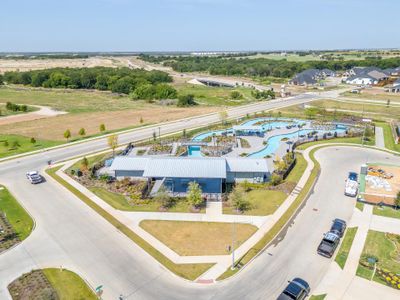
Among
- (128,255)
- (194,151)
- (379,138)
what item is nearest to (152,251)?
(128,255)

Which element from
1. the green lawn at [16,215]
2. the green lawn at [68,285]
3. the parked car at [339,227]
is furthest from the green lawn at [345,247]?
the green lawn at [16,215]

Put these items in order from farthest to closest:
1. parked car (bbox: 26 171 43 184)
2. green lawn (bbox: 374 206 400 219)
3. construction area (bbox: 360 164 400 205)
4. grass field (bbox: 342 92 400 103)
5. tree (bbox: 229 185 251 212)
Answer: grass field (bbox: 342 92 400 103) → parked car (bbox: 26 171 43 184) → construction area (bbox: 360 164 400 205) → tree (bbox: 229 185 251 212) → green lawn (bbox: 374 206 400 219)

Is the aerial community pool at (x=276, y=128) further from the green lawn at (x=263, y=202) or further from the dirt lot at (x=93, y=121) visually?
the dirt lot at (x=93, y=121)

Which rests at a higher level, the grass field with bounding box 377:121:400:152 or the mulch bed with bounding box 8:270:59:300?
the grass field with bounding box 377:121:400:152

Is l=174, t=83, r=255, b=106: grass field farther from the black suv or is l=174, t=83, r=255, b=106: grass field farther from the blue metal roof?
the black suv

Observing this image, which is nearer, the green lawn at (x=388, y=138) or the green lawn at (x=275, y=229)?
the green lawn at (x=275, y=229)

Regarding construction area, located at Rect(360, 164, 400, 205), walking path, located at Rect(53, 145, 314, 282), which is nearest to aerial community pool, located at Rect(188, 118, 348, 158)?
construction area, located at Rect(360, 164, 400, 205)

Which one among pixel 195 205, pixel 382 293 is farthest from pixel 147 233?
pixel 382 293
